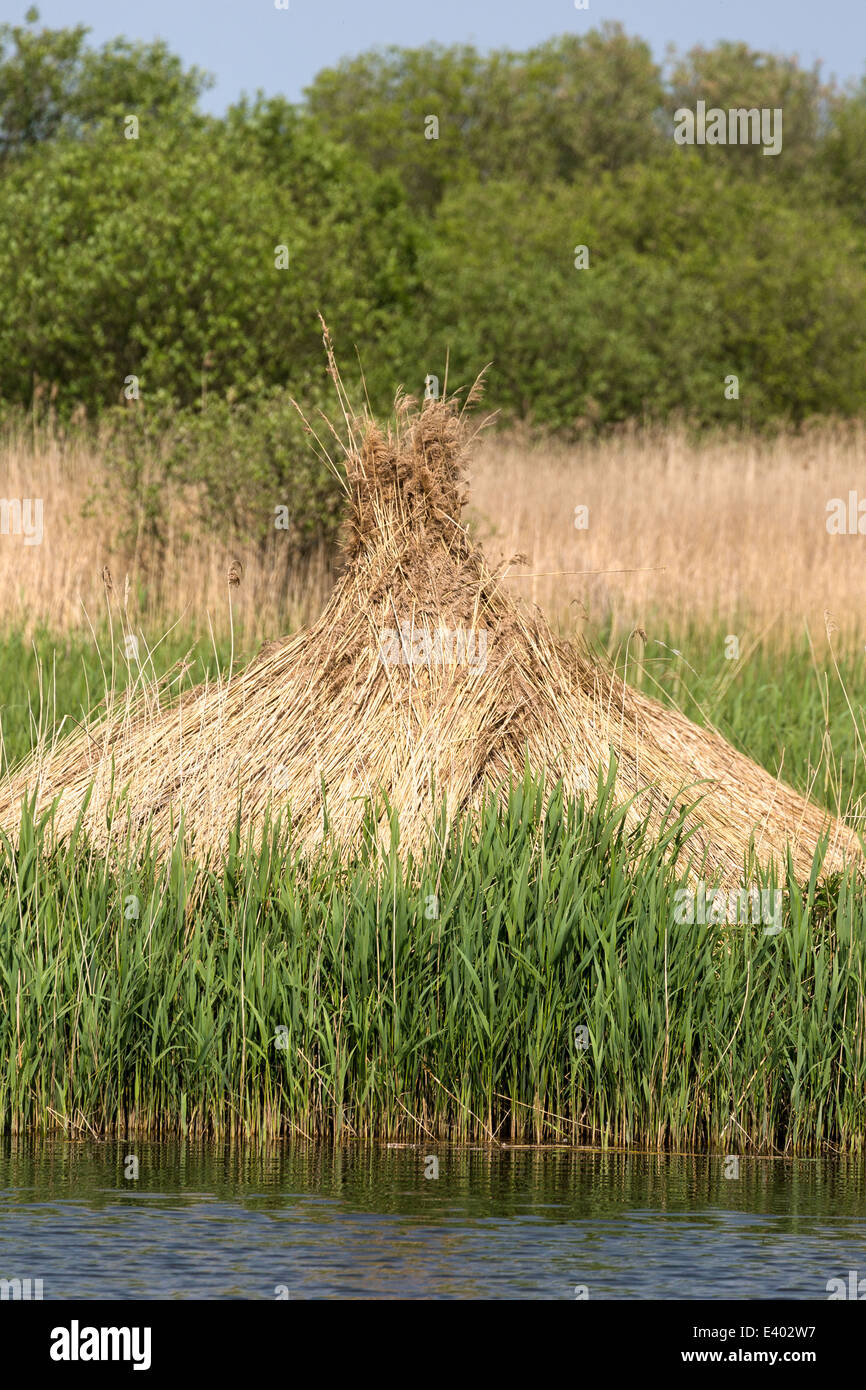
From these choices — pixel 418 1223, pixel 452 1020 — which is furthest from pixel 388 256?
pixel 418 1223

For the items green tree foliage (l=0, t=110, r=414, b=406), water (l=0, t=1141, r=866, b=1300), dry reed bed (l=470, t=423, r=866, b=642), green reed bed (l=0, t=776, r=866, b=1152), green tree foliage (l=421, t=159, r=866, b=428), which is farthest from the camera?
green tree foliage (l=421, t=159, r=866, b=428)

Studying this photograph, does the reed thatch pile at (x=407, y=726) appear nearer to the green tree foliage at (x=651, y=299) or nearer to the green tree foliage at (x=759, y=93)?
the green tree foliage at (x=651, y=299)

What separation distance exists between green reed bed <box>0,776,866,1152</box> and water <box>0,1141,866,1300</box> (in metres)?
0.25

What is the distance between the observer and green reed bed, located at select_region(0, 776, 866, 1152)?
7.82m

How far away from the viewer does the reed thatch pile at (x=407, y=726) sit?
9008mm

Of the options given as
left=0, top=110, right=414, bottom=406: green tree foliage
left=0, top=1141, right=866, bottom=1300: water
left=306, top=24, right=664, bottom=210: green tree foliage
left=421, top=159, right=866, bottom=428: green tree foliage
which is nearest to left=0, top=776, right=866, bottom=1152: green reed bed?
left=0, top=1141, right=866, bottom=1300: water

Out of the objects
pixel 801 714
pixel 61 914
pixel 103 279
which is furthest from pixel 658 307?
pixel 61 914

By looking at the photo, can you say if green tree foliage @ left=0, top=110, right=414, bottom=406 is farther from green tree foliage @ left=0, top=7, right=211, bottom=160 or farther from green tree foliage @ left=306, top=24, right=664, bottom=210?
green tree foliage @ left=306, top=24, right=664, bottom=210

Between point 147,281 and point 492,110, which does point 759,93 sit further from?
point 147,281

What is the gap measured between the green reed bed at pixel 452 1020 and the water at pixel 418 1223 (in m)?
0.25

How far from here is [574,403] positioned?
34094mm

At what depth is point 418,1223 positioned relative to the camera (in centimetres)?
643
